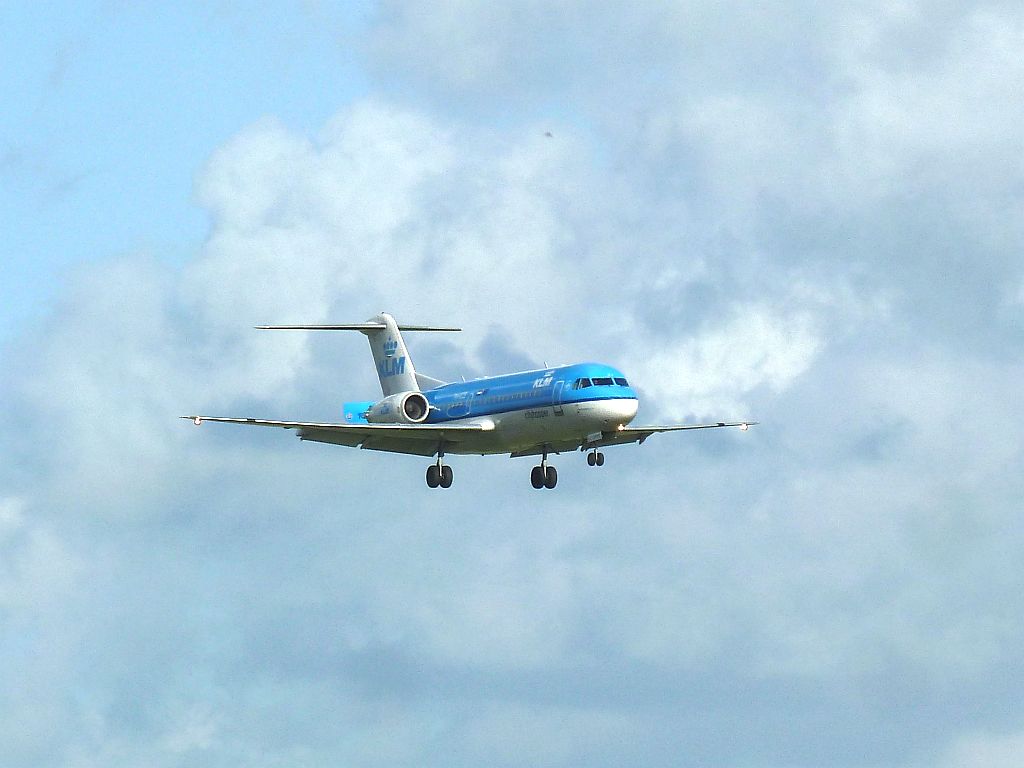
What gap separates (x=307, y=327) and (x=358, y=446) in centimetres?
880

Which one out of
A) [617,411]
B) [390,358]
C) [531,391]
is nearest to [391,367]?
[390,358]

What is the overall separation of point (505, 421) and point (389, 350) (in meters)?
14.9

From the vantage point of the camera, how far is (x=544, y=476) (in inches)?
2795

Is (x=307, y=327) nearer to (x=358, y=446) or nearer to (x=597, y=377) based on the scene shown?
(x=358, y=446)

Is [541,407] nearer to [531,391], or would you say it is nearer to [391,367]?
[531,391]

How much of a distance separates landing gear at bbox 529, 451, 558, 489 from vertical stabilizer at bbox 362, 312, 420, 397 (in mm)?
10930

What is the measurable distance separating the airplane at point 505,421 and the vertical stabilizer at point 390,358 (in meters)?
4.67

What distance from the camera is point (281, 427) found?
220 feet

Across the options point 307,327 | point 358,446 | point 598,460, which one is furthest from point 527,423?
point 307,327

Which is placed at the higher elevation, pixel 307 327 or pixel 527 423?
pixel 307 327

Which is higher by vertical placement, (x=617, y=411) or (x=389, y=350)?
(x=389, y=350)

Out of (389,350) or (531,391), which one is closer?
(531,391)

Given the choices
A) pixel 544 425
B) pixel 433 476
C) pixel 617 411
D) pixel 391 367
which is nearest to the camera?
pixel 617 411

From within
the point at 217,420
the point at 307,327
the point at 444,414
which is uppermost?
the point at 307,327
